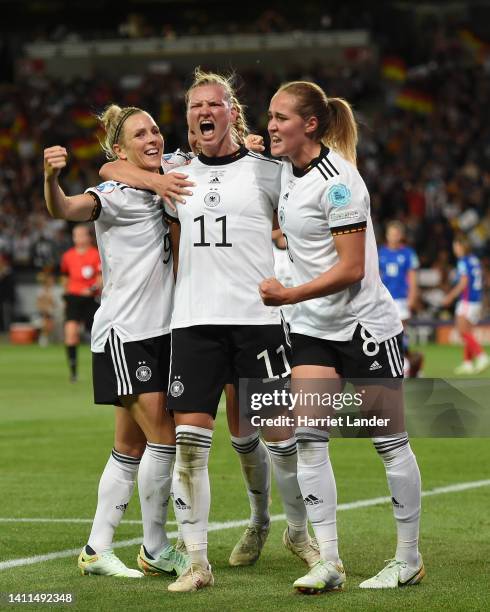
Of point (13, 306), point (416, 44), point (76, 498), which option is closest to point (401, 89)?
point (416, 44)

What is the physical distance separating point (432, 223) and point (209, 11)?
44.1 ft

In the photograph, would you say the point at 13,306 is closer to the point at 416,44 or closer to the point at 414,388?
the point at 416,44

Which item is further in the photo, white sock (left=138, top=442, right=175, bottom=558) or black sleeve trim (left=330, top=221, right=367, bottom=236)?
white sock (left=138, top=442, right=175, bottom=558)

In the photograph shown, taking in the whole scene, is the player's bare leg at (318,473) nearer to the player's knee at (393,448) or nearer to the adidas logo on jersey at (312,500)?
the adidas logo on jersey at (312,500)

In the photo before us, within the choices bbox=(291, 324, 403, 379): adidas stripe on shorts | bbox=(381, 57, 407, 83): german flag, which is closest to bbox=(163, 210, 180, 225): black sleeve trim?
bbox=(291, 324, 403, 379): adidas stripe on shorts

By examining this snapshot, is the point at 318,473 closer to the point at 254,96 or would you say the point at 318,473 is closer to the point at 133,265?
the point at 133,265

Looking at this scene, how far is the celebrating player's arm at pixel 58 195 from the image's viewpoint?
21.1 feet

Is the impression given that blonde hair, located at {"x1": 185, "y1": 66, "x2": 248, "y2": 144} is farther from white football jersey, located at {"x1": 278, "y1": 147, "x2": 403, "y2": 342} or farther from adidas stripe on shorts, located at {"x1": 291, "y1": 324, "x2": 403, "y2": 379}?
adidas stripe on shorts, located at {"x1": 291, "y1": 324, "x2": 403, "y2": 379}

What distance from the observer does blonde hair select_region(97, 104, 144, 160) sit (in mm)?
7074

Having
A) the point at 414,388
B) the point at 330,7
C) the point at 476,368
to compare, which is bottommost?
the point at 476,368

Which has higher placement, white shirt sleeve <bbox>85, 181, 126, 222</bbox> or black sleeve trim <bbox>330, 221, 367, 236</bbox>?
white shirt sleeve <bbox>85, 181, 126, 222</bbox>

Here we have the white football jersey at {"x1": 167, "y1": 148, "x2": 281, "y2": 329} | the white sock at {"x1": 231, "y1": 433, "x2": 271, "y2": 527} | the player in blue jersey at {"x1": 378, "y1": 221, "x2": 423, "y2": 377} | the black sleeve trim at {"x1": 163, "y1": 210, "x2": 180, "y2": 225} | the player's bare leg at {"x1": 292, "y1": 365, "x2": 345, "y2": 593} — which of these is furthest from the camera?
the player in blue jersey at {"x1": 378, "y1": 221, "x2": 423, "y2": 377}

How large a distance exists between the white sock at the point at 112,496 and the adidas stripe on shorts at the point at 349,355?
120 centimetres

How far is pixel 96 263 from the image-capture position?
20984mm
